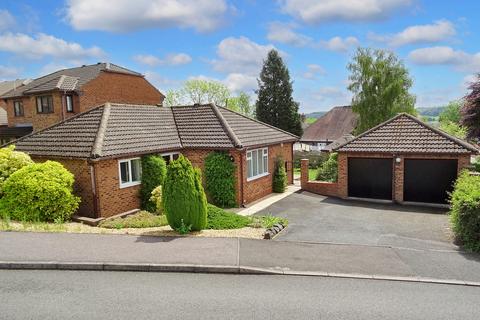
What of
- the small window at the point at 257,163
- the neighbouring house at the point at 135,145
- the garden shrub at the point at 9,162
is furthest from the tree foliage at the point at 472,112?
the garden shrub at the point at 9,162

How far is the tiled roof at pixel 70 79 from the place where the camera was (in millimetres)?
28672

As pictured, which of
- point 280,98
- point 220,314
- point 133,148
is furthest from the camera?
point 280,98

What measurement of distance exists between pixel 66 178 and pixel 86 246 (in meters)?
4.91

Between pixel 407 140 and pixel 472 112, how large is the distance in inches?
187

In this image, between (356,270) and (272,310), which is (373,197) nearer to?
(356,270)

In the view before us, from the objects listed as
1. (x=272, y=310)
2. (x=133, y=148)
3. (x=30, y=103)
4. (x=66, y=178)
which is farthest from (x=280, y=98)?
(x=272, y=310)

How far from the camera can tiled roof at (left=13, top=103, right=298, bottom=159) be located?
14.6 meters

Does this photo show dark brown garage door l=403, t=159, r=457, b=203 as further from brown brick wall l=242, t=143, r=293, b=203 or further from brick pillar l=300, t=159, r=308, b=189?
brown brick wall l=242, t=143, r=293, b=203

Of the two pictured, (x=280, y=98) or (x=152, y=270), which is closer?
(x=152, y=270)

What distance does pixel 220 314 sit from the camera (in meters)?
6.01

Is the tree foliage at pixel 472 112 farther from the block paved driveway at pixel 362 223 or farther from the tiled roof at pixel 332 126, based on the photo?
the tiled roof at pixel 332 126

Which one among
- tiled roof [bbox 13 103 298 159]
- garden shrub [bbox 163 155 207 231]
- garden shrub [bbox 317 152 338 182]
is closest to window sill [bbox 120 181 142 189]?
tiled roof [bbox 13 103 298 159]

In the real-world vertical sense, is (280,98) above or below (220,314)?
above

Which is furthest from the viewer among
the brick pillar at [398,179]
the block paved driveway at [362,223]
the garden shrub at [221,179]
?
the brick pillar at [398,179]
